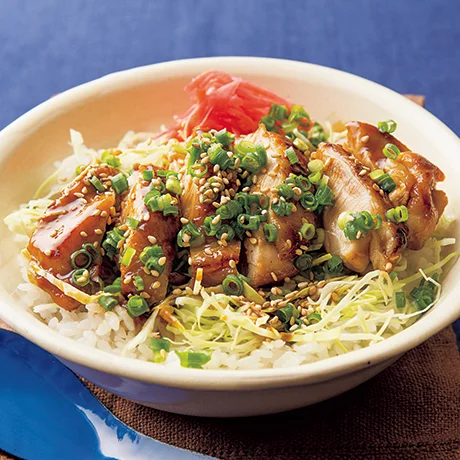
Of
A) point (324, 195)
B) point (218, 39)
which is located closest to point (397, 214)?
point (324, 195)

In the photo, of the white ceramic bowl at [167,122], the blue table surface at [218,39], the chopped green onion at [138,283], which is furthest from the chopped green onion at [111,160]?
the blue table surface at [218,39]

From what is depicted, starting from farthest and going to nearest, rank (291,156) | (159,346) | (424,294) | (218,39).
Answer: (218,39), (291,156), (424,294), (159,346)

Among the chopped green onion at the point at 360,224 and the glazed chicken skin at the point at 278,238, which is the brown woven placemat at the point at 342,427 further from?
the chopped green onion at the point at 360,224

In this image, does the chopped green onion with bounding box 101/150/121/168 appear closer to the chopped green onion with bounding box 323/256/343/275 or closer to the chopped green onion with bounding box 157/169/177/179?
the chopped green onion with bounding box 157/169/177/179

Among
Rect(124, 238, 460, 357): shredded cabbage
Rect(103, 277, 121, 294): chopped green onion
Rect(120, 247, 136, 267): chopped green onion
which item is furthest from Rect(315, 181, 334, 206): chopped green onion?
Rect(103, 277, 121, 294): chopped green onion

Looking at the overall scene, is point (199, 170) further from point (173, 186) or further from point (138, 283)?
point (138, 283)
